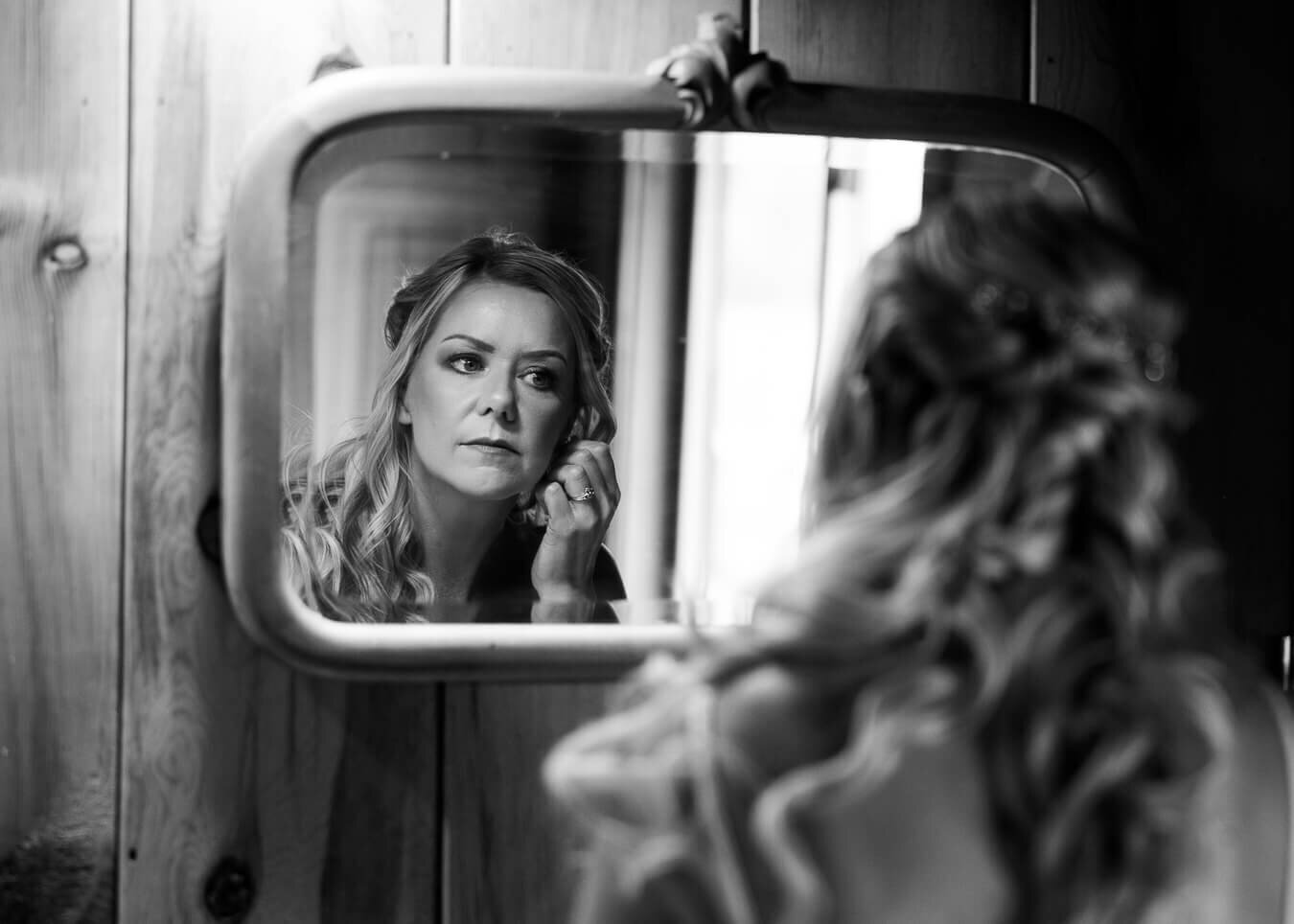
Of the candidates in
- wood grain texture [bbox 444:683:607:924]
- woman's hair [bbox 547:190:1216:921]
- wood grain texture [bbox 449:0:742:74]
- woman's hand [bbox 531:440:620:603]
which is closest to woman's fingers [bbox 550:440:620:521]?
woman's hand [bbox 531:440:620:603]

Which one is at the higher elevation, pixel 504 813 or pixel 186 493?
pixel 186 493

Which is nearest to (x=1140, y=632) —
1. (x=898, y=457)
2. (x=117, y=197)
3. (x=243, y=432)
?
(x=898, y=457)

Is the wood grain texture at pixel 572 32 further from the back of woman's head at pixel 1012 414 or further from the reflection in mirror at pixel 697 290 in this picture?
the back of woman's head at pixel 1012 414

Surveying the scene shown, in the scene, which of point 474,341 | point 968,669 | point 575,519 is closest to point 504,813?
point 575,519

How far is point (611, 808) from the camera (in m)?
0.39

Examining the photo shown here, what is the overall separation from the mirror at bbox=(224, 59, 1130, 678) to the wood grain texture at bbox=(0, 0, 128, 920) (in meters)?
0.10

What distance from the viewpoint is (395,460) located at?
0.76 m

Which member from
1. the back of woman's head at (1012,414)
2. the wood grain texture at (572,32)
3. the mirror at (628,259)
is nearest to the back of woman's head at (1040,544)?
the back of woman's head at (1012,414)

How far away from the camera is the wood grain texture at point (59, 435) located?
0.76m

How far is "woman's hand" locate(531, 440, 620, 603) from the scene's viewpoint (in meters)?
0.77

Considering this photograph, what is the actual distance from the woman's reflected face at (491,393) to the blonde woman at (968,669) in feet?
1.23

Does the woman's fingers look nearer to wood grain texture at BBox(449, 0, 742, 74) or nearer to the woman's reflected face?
the woman's reflected face

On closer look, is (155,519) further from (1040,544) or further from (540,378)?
(1040,544)

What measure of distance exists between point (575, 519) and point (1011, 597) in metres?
0.42
